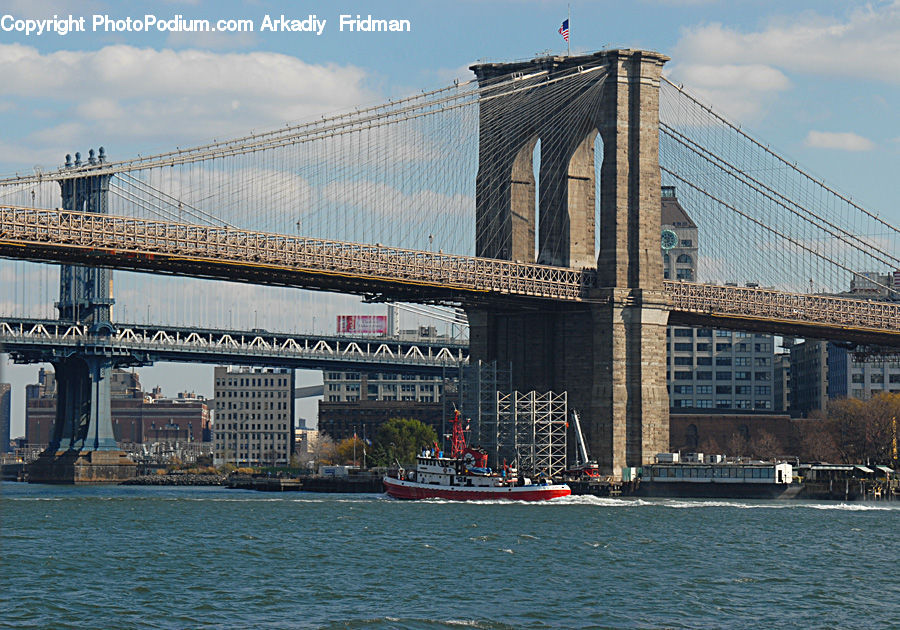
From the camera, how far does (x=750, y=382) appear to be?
176750mm

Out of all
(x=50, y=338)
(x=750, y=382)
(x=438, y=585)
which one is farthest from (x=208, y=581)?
(x=750, y=382)

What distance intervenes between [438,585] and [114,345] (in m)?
113

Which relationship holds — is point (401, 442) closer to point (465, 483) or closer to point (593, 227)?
point (593, 227)

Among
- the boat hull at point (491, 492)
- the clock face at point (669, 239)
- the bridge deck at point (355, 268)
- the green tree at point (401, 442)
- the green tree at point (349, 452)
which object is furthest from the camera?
the clock face at point (669, 239)

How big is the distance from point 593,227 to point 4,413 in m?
79.8

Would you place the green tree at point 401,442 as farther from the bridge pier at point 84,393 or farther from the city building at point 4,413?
the city building at point 4,413

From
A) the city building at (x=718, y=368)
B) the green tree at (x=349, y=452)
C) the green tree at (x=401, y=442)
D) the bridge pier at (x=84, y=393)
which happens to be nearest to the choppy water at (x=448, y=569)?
the green tree at (x=401, y=442)

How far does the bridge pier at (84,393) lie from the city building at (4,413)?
132682 mm

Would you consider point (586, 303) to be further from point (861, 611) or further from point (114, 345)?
point (114, 345)

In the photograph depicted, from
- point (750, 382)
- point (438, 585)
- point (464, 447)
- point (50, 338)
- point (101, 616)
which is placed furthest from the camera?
point (750, 382)

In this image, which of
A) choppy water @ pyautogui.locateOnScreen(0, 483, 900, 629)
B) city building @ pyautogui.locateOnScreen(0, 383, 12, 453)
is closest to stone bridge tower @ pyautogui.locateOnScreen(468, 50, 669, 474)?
choppy water @ pyautogui.locateOnScreen(0, 483, 900, 629)

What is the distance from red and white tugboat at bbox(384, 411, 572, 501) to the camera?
8456 centimetres

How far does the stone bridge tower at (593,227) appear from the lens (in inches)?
3625

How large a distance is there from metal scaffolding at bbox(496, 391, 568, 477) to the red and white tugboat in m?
3.95
